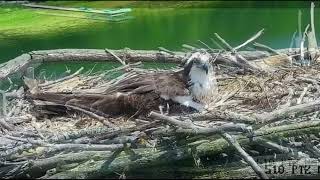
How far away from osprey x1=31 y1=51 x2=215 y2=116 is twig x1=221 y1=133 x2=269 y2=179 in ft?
2.61

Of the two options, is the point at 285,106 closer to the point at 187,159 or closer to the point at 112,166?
the point at 187,159

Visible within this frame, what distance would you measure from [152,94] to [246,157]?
1.11m

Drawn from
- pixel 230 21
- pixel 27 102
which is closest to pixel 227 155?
pixel 27 102

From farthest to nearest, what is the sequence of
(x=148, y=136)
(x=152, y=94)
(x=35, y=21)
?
(x=35, y=21) → (x=152, y=94) → (x=148, y=136)

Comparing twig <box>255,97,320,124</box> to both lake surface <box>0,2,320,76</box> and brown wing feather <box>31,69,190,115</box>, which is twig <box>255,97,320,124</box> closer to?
brown wing feather <box>31,69,190,115</box>

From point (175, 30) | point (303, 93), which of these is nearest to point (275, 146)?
point (303, 93)

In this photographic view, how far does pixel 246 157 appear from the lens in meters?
4.03

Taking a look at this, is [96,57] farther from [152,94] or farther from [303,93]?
[303,93]

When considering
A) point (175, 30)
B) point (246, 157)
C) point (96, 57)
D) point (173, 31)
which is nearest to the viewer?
Answer: point (246, 157)

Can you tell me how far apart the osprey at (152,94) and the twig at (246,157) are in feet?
2.61

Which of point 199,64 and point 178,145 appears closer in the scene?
point 178,145

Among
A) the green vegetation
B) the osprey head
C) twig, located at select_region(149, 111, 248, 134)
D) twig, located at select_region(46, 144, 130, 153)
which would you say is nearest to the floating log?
the osprey head

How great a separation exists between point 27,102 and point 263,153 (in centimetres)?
198

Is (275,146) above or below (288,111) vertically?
below
